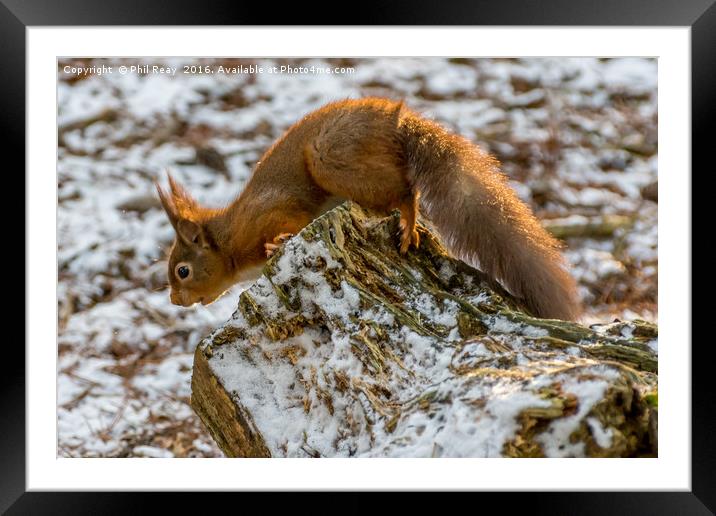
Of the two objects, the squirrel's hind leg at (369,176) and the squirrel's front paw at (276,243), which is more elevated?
the squirrel's hind leg at (369,176)

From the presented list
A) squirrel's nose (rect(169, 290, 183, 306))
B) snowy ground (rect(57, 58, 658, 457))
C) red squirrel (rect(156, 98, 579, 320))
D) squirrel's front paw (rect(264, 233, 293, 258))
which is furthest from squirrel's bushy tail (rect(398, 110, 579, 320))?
snowy ground (rect(57, 58, 658, 457))

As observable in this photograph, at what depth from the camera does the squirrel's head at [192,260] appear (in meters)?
4.32

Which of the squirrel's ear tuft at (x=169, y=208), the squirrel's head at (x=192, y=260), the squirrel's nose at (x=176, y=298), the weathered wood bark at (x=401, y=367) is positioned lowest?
the weathered wood bark at (x=401, y=367)

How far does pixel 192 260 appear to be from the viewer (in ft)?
14.3

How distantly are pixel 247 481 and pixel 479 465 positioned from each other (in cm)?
77

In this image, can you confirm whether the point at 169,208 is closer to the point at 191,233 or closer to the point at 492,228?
the point at 191,233

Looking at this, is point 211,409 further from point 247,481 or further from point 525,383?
point 525,383

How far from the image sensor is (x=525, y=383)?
2545mm

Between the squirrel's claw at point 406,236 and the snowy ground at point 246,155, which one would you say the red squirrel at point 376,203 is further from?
the snowy ground at point 246,155
